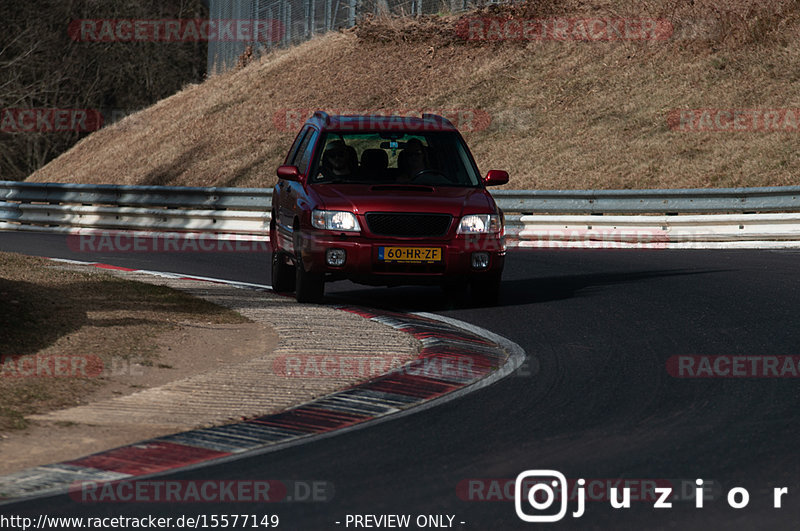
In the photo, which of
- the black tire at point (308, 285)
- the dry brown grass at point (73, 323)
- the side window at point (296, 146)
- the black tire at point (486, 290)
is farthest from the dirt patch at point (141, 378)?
the side window at point (296, 146)

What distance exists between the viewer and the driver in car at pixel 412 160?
502 inches

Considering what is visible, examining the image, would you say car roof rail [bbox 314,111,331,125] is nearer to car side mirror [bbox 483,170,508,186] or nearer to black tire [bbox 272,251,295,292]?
black tire [bbox 272,251,295,292]

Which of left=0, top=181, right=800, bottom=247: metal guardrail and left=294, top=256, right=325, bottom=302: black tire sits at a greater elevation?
left=0, top=181, right=800, bottom=247: metal guardrail

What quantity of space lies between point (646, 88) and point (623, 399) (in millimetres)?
22389

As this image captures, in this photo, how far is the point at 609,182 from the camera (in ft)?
81.9

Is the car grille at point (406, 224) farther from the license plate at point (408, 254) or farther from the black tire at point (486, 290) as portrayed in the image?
the black tire at point (486, 290)

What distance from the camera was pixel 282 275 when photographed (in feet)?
44.9

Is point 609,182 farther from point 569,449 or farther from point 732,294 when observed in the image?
point 569,449

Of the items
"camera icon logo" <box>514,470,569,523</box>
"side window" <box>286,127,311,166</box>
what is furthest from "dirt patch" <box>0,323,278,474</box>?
"side window" <box>286,127,311,166</box>

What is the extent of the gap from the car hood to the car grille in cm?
6

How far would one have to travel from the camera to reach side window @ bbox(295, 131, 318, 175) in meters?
13.0

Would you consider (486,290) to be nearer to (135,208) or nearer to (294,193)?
(294,193)

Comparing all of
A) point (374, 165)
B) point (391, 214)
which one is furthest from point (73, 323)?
point (374, 165)

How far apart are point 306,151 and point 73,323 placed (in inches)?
150
